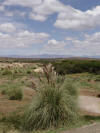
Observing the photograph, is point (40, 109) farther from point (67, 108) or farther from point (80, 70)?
point (80, 70)

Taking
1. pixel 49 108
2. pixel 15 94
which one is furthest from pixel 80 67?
pixel 49 108

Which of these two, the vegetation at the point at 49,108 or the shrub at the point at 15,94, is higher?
the vegetation at the point at 49,108

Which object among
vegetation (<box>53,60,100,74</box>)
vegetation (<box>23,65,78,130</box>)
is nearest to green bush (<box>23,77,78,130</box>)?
vegetation (<box>23,65,78,130</box>)

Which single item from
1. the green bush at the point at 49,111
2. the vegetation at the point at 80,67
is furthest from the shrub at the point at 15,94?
the vegetation at the point at 80,67

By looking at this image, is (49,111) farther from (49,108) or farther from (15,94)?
(15,94)

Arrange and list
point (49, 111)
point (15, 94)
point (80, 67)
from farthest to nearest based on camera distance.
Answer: point (80, 67) < point (15, 94) < point (49, 111)

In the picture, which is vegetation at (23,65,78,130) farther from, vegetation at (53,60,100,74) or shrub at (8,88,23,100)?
vegetation at (53,60,100,74)

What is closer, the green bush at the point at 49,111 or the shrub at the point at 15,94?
the green bush at the point at 49,111

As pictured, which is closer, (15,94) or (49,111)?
(49,111)

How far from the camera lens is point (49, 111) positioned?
725 cm

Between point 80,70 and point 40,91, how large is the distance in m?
31.9

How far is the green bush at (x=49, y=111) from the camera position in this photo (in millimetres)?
7180

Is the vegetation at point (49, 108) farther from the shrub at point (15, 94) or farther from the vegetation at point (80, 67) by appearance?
the vegetation at point (80, 67)

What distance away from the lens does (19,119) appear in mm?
8461
